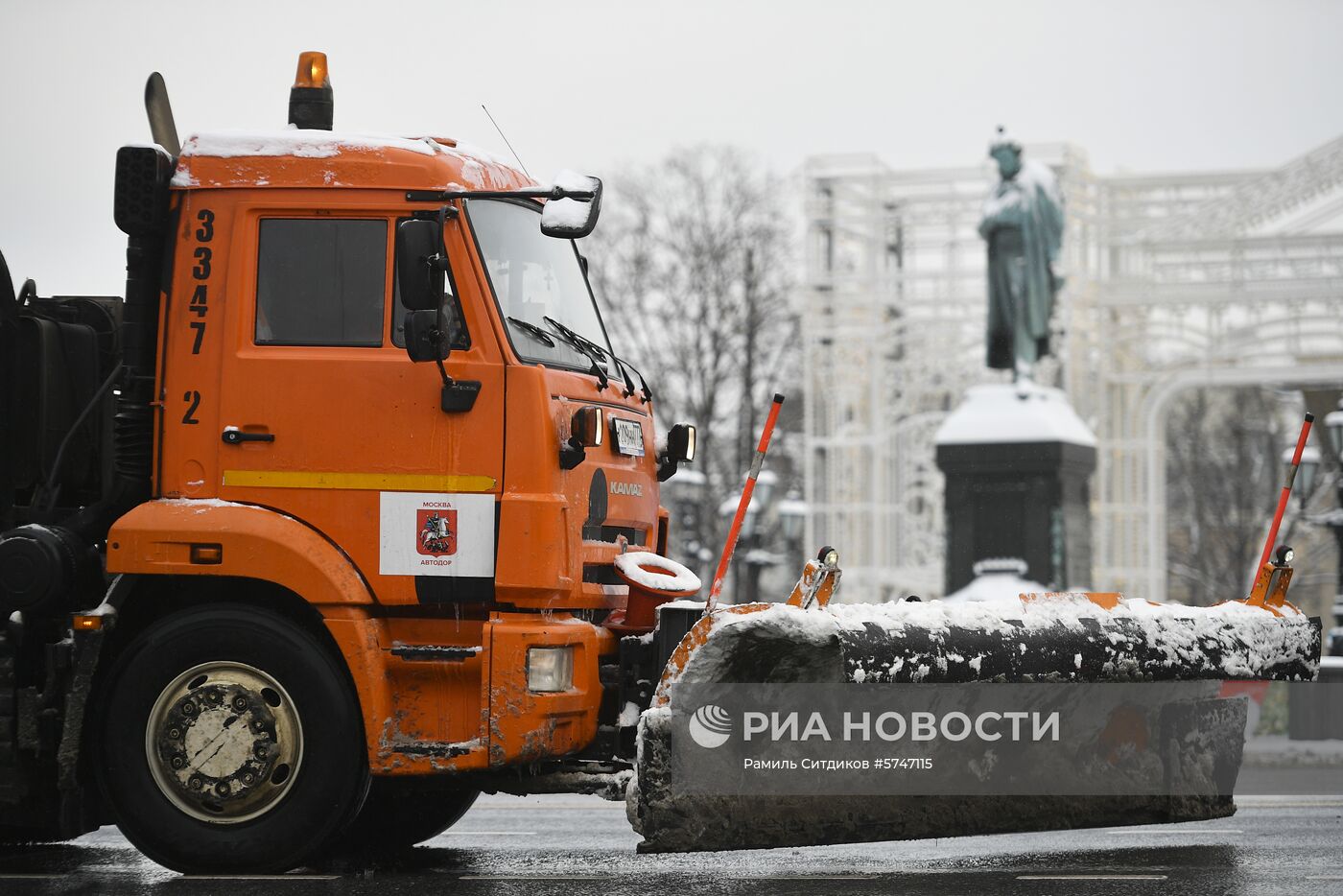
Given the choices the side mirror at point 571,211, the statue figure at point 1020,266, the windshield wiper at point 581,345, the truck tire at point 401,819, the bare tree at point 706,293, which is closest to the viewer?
the side mirror at point 571,211

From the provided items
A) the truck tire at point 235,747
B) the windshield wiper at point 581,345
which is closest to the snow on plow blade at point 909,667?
the truck tire at point 235,747

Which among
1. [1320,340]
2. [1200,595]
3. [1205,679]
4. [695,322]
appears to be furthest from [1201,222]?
[1205,679]

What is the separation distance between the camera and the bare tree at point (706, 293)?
134 ft

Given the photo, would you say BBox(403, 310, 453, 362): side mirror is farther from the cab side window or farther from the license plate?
the license plate

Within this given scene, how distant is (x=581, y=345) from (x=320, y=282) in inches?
44.6

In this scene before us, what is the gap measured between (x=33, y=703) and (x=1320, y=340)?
30.5 meters

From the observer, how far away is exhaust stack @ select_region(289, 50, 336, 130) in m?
8.41

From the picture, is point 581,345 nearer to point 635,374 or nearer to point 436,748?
point 635,374

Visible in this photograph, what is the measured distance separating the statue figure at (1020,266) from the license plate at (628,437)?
16.2 m

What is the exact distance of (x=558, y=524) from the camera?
7.59m

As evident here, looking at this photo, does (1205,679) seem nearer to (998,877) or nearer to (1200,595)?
(998,877)

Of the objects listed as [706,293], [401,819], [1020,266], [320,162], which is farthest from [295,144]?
[706,293]

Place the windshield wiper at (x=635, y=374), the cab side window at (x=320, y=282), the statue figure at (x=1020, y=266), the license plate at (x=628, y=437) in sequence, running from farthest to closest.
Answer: the statue figure at (x=1020, y=266)
the windshield wiper at (x=635, y=374)
the license plate at (x=628, y=437)
the cab side window at (x=320, y=282)

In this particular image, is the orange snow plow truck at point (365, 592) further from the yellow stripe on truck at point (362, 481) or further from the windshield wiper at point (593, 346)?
the windshield wiper at point (593, 346)
